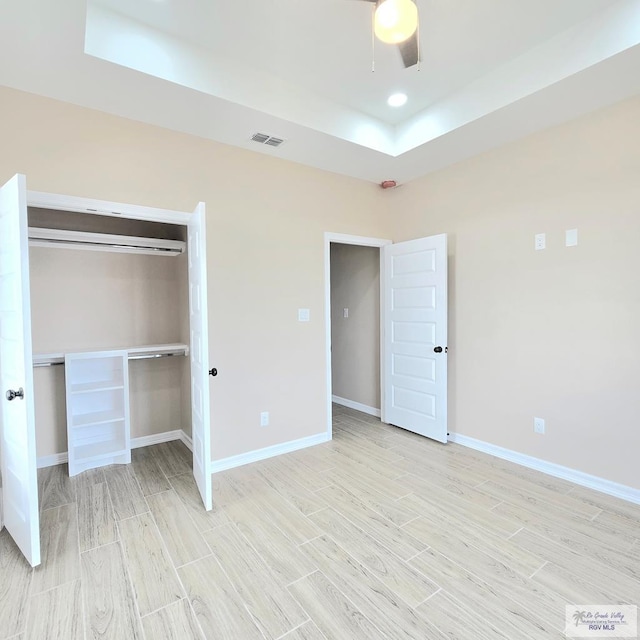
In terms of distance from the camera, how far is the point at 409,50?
1.80m

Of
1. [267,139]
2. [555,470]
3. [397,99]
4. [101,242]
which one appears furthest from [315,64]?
[555,470]

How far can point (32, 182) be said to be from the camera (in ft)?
7.90

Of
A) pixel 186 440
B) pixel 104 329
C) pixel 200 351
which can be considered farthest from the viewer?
pixel 186 440

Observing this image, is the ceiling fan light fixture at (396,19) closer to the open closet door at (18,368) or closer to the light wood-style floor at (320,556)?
the open closet door at (18,368)

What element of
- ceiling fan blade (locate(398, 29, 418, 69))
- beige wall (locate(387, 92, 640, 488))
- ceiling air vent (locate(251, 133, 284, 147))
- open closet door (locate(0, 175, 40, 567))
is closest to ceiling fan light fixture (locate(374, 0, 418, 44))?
ceiling fan blade (locate(398, 29, 418, 69))

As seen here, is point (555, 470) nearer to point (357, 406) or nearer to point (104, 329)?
point (357, 406)

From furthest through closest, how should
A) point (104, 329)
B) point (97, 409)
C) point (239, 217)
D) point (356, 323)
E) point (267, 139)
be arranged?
point (356, 323), point (104, 329), point (97, 409), point (239, 217), point (267, 139)

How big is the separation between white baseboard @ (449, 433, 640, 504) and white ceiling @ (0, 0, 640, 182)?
9.09 ft

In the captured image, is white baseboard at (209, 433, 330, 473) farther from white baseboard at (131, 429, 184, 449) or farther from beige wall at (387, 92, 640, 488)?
beige wall at (387, 92, 640, 488)

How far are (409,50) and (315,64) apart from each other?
3.56ft

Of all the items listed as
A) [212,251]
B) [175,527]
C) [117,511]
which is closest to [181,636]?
[175,527]

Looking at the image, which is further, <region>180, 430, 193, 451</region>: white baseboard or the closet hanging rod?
<region>180, 430, 193, 451</region>: white baseboard

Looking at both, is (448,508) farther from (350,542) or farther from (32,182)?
(32,182)

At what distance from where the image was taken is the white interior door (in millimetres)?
3682
